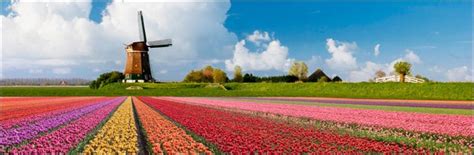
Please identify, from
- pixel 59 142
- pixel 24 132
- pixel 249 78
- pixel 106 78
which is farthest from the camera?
pixel 249 78

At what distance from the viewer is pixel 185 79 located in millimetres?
115250

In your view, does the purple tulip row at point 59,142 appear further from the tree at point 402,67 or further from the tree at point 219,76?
the tree at point 219,76

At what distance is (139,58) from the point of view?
8019 cm

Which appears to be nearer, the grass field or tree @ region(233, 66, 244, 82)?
the grass field

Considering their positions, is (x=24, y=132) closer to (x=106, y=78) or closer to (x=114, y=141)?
(x=114, y=141)

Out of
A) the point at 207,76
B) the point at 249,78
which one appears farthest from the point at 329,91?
the point at 207,76

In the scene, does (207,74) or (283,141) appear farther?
(207,74)

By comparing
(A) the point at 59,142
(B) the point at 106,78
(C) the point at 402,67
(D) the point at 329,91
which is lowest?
(A) the point at 59,142

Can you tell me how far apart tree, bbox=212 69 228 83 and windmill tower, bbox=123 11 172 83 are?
34.1 meters

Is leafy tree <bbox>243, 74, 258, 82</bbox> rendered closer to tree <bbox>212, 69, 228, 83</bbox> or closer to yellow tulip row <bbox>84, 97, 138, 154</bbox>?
tree <bbox>212, 69, 228, 83</bbox>

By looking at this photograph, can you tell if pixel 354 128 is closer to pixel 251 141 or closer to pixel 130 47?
pixel 251 141

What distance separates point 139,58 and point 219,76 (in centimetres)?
3874

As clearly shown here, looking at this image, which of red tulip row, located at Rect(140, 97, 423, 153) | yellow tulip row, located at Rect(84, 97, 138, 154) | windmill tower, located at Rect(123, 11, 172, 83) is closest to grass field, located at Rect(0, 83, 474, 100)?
windmill tower, located at Rect(123, 11, 172, 83)

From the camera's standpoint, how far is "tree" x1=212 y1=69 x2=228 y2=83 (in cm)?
11555
